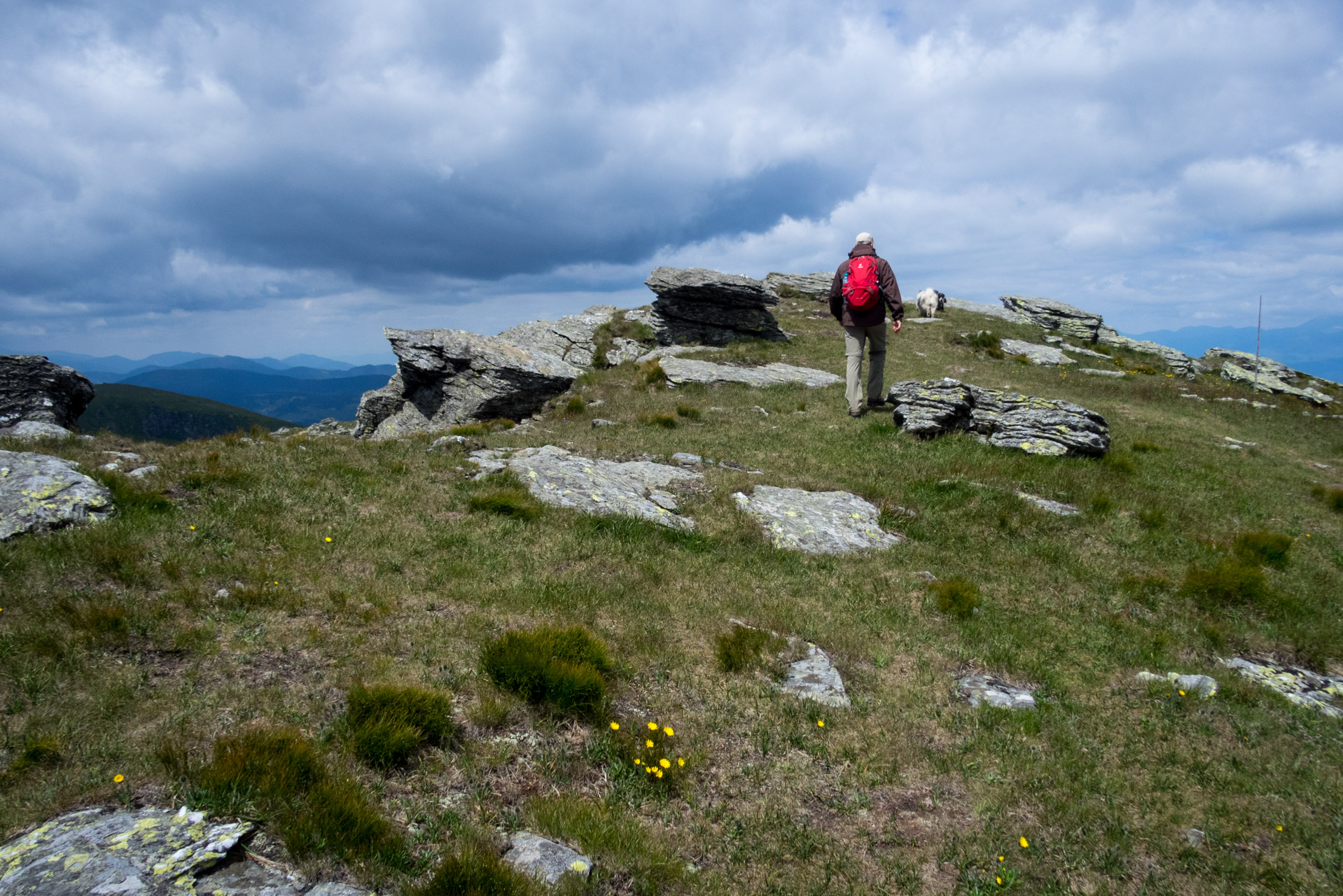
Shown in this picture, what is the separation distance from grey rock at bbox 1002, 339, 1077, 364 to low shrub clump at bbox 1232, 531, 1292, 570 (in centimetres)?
2172

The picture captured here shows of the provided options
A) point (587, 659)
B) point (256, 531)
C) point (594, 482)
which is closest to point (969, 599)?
point (587, 659)

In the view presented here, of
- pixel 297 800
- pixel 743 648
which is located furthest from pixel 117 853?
pixel 743 648

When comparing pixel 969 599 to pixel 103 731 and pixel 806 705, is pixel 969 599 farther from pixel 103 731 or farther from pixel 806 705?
pixel 103 731

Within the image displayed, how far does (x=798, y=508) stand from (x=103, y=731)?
378 inches

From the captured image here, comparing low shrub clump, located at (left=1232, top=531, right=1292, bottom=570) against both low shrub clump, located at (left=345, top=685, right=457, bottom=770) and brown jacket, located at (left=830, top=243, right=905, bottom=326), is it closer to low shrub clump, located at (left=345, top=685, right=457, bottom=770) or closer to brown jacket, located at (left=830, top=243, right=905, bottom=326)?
brown jacket, located at (left=830, top=243, right=905, bottom=326)

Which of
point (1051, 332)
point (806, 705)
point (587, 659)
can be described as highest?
point (1051, 332)

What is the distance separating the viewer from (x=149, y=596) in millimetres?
6840

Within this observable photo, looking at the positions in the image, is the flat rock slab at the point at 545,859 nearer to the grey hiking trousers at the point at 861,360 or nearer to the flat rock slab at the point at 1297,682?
the flat rock slab at the point at 1297,682

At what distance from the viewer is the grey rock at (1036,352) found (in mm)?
31656

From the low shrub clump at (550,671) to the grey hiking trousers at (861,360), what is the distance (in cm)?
1349

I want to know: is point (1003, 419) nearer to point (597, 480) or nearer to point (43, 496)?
point (597, 480)

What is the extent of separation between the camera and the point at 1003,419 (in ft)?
53.6

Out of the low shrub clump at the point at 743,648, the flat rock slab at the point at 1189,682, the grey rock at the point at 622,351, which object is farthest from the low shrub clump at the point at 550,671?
the grey rock at the point at 622,351

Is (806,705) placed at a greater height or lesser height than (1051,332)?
lesser
